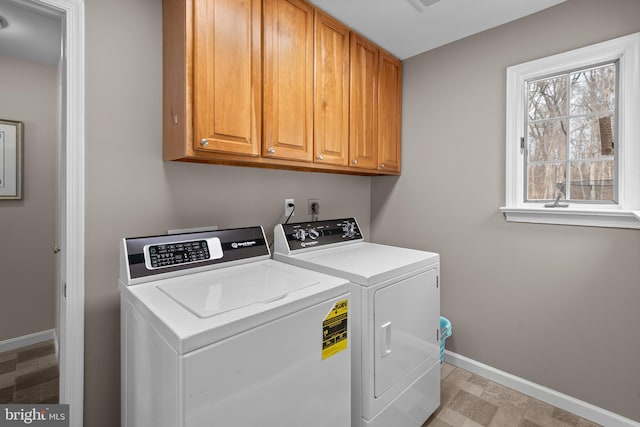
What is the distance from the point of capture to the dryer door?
1.42m

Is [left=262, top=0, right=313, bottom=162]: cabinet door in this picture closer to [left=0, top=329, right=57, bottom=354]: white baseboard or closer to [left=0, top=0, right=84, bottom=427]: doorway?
[left=0, top=0, right=84, bottom=427]: doorway

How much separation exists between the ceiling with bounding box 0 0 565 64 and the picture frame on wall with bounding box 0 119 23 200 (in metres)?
0.57

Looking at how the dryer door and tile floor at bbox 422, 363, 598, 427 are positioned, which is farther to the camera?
tile floor at bbox 422, 363, 598, 427

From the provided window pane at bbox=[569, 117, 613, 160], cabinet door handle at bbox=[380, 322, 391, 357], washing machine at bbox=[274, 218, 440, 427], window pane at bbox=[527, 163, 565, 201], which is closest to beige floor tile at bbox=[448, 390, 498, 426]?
washing machine at bbox=[274, 218, 440, 427]

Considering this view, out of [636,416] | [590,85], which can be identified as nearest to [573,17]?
[590,85]

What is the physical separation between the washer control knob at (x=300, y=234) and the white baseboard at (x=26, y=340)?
2.41 m

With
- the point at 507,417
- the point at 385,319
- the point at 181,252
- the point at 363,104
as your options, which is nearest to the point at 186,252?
the point at 181,252

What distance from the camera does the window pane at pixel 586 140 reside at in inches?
70.1

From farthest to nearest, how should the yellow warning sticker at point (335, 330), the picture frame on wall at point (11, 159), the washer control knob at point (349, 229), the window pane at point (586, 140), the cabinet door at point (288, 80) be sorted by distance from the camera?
the picture frame on wall at point (11, 159) < the washer control knob at point (349, 229) < the window pane at point (586, 140) < the cabinet door at point (288, 80) < the yellow warning sticker at point (335, 330)

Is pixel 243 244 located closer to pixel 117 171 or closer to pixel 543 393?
pixel 117 171

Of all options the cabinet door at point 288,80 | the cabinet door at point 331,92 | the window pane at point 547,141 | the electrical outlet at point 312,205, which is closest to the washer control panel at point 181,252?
the cabinet door at point 288,80

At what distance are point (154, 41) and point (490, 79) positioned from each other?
6.78ft

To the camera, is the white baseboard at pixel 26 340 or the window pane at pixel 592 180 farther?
the white baseboard at pixel 26 340

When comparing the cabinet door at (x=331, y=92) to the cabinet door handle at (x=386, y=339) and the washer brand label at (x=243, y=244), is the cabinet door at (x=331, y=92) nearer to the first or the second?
the washer brand label at (x=243, y=244)
